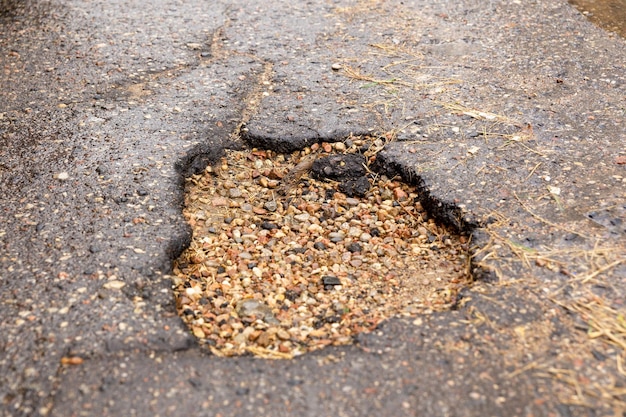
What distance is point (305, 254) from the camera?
271 cm

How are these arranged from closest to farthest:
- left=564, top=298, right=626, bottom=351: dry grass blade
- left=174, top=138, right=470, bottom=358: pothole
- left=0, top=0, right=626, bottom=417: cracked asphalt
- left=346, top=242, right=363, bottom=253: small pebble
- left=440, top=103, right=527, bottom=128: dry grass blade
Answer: left=0, top=0, right=626, bottom=417: cracked asphalt
left=564, top=298, right=626, bottom=351: dry grass blade
left=174, top=138, right=470, bottom=358: pothole
left=346, top=242, right=363, bottom=253: small pebble
left=440, top=103, right=527, bottom=128: dry grass blade

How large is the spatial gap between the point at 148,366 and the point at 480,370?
41.3 inches

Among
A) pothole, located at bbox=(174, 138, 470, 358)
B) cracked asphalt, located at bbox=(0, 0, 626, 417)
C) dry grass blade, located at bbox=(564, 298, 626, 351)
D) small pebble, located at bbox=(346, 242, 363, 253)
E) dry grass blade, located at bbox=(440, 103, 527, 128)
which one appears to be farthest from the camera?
dry grass blade, located at bbox=(440, 103, 527, 128)

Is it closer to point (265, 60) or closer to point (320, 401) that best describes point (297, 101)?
point (265, 60)

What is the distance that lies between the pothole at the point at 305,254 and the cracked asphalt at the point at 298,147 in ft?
0.31

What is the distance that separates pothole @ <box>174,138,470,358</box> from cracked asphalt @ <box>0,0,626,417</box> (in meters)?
0.09

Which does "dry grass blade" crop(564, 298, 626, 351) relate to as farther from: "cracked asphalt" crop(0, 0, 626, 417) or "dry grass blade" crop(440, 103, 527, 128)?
"dry grass blade" crop(440, 103, 527, 128)

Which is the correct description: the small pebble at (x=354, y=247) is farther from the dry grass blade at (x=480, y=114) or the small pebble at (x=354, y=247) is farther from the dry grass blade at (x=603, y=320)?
the dry grass blade at (x=480, y=114)

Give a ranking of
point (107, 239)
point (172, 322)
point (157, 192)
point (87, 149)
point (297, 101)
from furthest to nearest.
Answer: point (297, 101)
point (87, 149)
point (157, 192)
point (107, 239)
point (172, 322)

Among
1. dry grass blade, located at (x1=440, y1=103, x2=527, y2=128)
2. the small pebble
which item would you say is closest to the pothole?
the small pebble

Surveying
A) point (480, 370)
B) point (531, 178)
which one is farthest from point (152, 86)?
point (480, 370)

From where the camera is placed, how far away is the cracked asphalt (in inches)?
77.5

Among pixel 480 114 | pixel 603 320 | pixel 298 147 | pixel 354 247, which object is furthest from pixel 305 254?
pixel 480 114

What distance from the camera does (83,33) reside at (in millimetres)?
4102
